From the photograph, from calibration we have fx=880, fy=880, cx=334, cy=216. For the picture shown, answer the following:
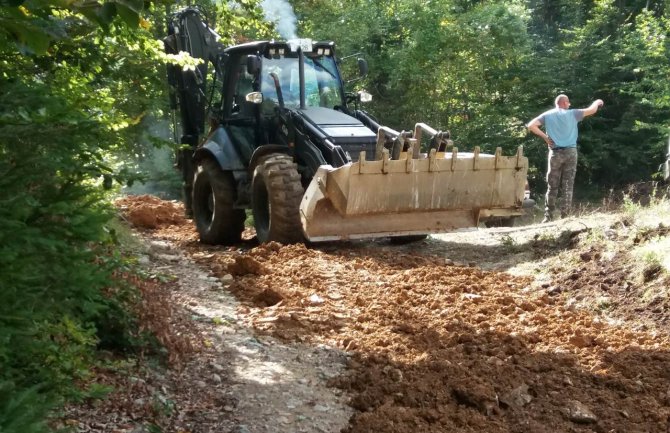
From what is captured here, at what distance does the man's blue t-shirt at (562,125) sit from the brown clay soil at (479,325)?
1.76 meters

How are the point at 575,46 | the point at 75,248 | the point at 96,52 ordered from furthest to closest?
the point at 575,46 < the point at 96,52 < the point at 75,248

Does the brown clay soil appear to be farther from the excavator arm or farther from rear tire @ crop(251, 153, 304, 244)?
the excavator arm

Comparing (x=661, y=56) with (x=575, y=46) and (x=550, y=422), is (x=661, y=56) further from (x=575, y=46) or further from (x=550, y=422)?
(x=550, y=422)

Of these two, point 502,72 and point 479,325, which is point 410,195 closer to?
point 479,325

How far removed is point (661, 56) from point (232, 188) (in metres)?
10.9

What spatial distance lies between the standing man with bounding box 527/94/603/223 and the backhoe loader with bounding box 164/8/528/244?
5.46 ft

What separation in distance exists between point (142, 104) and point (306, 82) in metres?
2.03

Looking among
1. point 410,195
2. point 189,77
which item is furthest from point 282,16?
point 410,195

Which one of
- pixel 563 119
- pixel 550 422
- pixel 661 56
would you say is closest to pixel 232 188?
pixel 563 119

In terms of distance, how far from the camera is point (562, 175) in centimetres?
1186

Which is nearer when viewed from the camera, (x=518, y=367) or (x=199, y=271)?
(x=518, y=367)

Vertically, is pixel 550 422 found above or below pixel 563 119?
below

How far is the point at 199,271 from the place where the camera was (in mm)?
8711

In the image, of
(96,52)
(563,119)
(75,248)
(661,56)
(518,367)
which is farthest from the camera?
(661,56)
